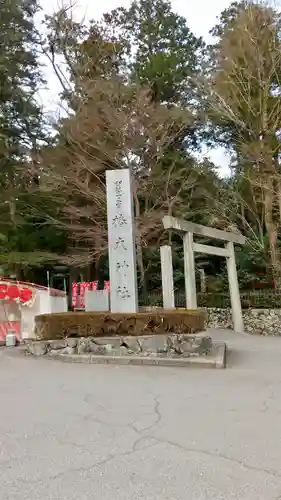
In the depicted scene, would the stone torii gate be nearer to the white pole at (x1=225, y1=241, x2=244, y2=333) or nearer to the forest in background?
the white pole at (x1=225, y1=241, x2=244, y2=333)

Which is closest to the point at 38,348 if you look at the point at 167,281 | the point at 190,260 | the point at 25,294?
the point at 25,294

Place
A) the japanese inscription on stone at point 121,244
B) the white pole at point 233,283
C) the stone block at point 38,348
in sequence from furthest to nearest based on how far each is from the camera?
the white pole at point 233,283 → the japanese inscription on stone at point 121,244 → the stone block at point 38,348

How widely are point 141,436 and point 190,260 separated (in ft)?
26.3

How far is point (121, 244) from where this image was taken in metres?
9.55

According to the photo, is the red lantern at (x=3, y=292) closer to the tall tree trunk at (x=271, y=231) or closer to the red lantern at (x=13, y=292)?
the red lantern at (x=13, y=292)

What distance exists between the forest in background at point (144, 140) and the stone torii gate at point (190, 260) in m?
2.76

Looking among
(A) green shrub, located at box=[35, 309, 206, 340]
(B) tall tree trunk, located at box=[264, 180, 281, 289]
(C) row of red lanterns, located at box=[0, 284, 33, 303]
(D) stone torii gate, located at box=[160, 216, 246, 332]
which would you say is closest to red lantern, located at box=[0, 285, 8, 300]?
(C) row of red lanterns, located at box=[0, 284, 33, 303]

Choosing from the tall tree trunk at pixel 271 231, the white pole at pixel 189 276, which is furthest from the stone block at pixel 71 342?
the tall tree trunk at pixel 271 231

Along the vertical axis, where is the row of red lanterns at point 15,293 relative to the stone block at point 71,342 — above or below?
above

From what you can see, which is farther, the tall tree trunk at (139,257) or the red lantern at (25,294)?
the tall tree trunk at (139,257)

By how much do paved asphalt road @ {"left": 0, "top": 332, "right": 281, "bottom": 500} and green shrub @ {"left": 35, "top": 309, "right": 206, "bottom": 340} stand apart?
181 cm

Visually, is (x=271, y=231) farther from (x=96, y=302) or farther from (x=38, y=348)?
(x=38, y=348)

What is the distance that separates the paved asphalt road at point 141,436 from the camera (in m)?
2.71

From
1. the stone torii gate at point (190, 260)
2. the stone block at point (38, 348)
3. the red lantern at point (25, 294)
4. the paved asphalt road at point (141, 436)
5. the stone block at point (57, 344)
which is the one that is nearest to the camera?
the paved asphalt road at point (141, 436)
